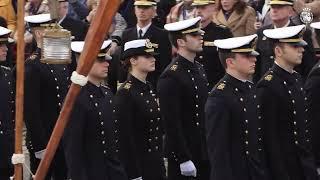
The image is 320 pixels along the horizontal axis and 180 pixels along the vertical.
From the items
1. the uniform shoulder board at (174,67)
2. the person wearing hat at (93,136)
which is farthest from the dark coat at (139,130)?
the uniform shoulder board at (174,67)

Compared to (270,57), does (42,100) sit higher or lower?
lower

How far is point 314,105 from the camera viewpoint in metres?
8.98

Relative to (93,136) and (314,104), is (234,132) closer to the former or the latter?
(93,136)

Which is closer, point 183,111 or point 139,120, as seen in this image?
point 139,120

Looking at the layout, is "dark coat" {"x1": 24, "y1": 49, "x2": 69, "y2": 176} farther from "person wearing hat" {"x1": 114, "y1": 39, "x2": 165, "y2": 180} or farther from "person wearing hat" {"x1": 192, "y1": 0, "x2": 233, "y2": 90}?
"person wearing hat" {"x1": 192, "y1": 0, "x2": 233, "y2": 90}

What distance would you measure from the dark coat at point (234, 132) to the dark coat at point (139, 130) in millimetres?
1025

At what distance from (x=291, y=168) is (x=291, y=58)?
39.6 inches

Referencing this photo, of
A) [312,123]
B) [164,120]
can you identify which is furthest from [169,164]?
[312,123]

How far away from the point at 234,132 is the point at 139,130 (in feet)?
4.17

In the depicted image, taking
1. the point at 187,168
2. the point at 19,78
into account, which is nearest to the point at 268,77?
the point at 187,168

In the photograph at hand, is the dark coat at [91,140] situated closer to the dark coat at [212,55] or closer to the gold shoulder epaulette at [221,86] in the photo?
the gold shoulder epaulette at [221,86]

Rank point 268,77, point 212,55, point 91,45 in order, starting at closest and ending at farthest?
point 91,45 → point 268,77 → point 212,55

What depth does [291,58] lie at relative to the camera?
8.28 meters

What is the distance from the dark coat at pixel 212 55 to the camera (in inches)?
431
